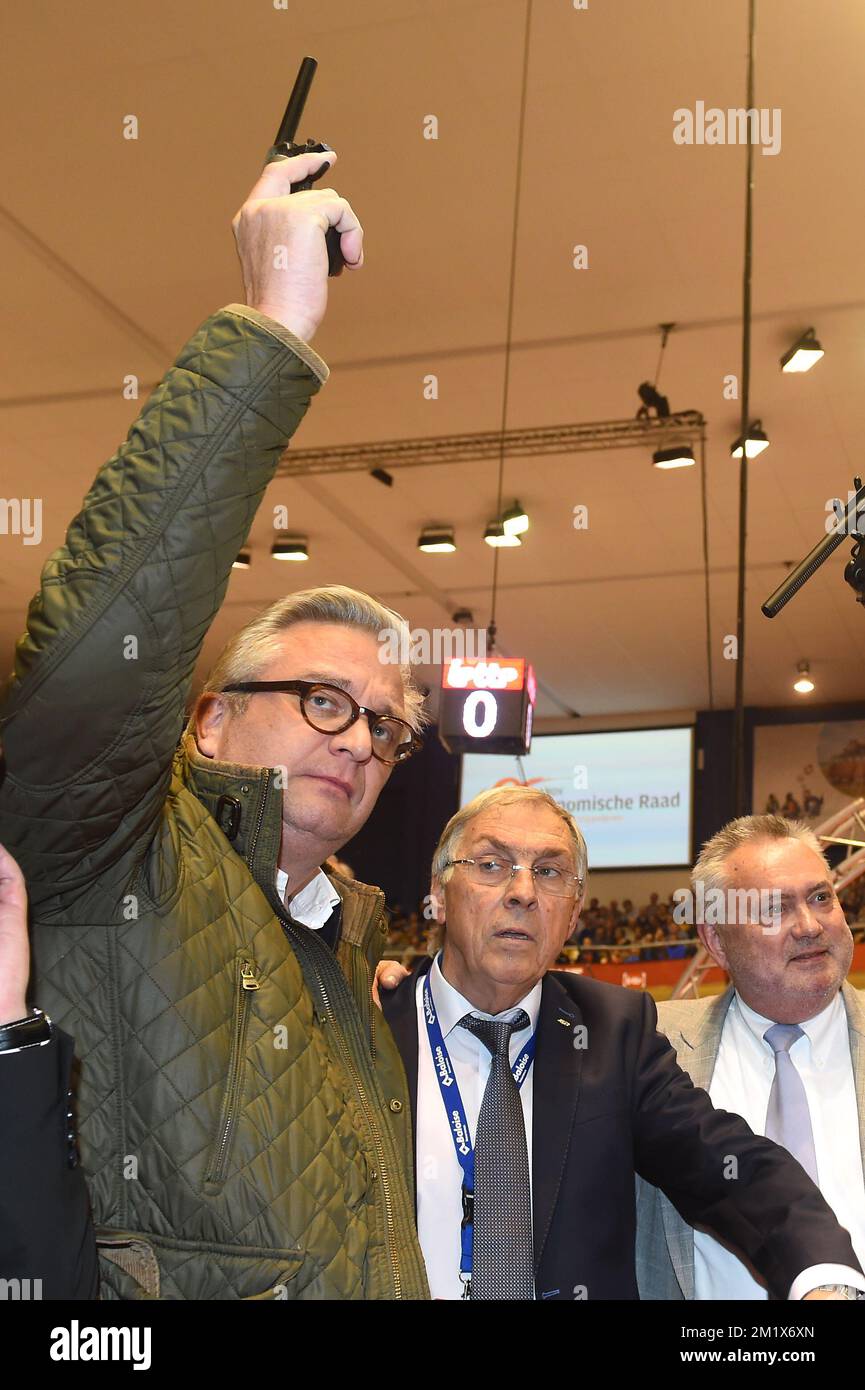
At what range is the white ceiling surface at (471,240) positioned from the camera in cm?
582

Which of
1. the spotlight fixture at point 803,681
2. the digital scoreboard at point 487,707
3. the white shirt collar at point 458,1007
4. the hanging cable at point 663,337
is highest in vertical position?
the spotlight fixture at point 803,681

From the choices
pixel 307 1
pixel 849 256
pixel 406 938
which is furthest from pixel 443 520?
pixel 406 938

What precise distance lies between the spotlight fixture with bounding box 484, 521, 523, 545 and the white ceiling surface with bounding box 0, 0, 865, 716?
0.59 ft

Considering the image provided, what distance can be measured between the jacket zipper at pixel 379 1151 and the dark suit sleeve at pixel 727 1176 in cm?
56

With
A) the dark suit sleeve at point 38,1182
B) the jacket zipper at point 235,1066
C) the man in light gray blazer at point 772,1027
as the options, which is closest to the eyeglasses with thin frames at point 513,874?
the man in light gray blazer at point 772,1027

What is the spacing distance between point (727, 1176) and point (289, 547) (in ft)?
33.4

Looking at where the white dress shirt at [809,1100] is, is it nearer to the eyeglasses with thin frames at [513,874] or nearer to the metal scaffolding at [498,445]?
the eyeglasses with thin frames at [513,874]

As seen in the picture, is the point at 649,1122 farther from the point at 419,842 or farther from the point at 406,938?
the point at 419,842

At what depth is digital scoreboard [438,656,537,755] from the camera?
9.26 meters

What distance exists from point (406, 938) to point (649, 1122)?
1497 centimetres
